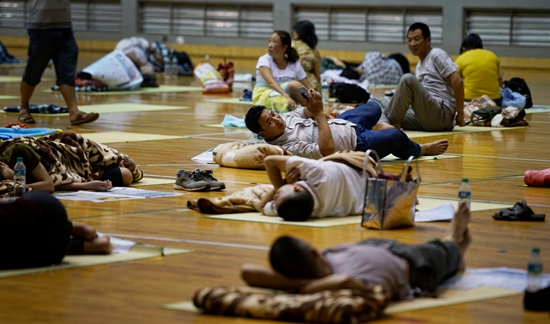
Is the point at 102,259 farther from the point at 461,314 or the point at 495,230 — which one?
the point at 495,230

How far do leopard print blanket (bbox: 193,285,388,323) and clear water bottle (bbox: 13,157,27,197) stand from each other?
7.82 feet

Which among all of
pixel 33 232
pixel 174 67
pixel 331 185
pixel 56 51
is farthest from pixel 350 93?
pixel 33 232

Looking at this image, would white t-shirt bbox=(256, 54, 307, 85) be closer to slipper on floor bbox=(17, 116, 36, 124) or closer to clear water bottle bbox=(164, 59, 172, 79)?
slipper on floor bbox=(17, 116, 36, 124)

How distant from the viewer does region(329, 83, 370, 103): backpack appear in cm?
1497

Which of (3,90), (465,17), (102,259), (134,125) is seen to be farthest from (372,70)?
(102,259)

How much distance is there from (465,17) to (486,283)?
19.3 m

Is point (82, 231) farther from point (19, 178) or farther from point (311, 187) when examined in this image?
point (311, 187)

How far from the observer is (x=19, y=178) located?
6094 millimetres

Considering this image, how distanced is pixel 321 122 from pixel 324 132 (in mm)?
93

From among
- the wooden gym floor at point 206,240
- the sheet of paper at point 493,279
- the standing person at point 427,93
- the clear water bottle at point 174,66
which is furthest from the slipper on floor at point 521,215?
the clear water bottle at point 174,66

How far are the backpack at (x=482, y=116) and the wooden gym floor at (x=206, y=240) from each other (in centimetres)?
177

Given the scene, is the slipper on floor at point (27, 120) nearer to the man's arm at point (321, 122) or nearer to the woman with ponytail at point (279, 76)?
the woman with ponytail at point (279, 76)

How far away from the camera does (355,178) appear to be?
600 cm

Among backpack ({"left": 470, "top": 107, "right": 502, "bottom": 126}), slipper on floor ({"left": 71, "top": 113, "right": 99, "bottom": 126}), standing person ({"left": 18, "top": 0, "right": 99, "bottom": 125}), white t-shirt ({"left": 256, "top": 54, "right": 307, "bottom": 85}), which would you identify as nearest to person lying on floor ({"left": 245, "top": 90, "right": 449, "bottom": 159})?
white t-shirt ({"left": 256, "top": 54, "right": 307, "bottom": 85})
